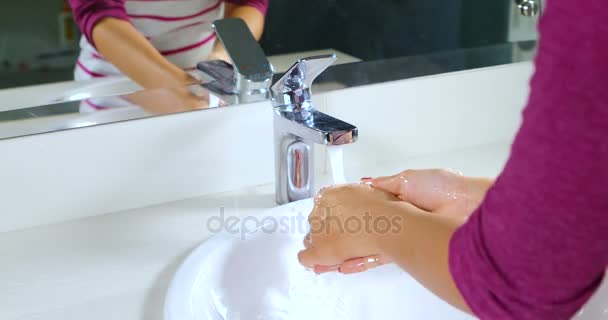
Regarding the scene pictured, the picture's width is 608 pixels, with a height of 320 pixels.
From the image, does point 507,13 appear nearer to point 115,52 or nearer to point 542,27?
point 115,52

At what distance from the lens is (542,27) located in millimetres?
406

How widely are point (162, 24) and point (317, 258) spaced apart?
1.22 ft

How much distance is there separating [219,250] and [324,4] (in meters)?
0.37

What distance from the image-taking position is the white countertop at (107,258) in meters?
0.71

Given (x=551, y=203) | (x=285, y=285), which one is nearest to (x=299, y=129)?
(x=285, y=285)

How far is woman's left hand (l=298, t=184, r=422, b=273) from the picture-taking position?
0.63m

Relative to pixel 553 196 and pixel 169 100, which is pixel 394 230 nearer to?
pixel 553 196

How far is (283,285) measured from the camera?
789mm

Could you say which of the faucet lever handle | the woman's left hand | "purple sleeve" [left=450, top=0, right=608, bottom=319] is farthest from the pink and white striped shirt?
"purple sleeve" [left=450, top=0, right=608, bottom=319]

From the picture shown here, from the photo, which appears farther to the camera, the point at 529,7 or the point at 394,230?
the point at 529,7

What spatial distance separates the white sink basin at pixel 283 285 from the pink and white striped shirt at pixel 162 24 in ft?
0.76

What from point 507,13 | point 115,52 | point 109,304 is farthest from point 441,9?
point 109,304

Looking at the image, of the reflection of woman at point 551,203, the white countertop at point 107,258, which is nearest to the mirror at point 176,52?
the white countertop at point 107,258

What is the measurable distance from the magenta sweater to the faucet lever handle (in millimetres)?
213
